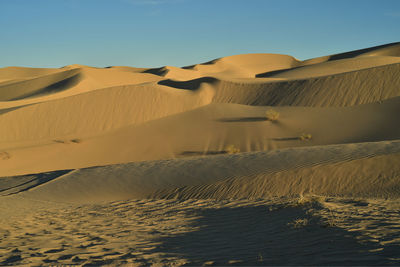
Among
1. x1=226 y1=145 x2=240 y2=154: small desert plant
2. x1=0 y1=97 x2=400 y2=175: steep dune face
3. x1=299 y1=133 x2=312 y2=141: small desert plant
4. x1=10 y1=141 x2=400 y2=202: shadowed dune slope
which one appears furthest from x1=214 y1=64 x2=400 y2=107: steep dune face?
x1=10 y1=141 x2=400 y2=202: shadowed dune slope

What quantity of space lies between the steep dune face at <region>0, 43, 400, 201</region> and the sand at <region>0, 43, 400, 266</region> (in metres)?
0.08

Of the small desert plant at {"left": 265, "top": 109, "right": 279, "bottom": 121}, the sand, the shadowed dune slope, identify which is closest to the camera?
the sand

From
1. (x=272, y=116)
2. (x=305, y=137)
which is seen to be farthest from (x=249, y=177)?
(x=272, y=116)

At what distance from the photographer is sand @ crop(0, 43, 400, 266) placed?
517 centimetres

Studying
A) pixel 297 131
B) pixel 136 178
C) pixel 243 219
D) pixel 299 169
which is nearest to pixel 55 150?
pixel 136 178

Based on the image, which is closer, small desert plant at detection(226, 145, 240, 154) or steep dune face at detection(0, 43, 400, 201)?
steep dune face at detection(0, 43, 400, 201)

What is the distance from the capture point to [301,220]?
5730 millimetres

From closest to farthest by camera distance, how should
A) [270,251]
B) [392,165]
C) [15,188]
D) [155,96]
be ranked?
1. [270,251]
2. [392,165]
3. [15,188]
4. [155,96]

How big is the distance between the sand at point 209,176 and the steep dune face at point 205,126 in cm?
8

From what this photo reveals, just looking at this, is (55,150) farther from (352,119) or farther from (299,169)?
(352,119)

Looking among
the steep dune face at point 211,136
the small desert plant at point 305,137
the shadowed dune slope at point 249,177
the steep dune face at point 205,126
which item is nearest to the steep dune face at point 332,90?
the steep dune face at point 205,126

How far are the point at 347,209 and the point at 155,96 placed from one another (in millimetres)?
22963

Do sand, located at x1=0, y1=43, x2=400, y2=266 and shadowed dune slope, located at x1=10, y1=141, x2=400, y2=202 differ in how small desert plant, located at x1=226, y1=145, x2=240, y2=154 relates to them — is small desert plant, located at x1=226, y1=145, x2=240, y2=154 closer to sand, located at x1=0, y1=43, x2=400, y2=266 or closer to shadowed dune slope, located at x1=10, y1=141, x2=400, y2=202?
sand, located at x1=0, y1=43, x2=400, y2=266

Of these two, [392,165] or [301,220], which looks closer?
[301,220]
